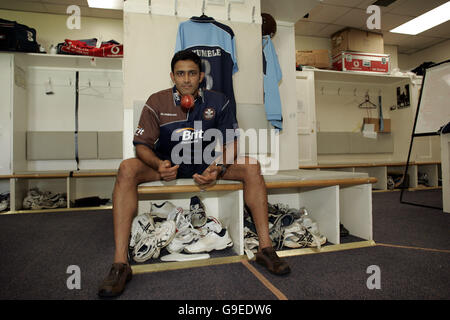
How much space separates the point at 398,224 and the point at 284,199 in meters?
0.96

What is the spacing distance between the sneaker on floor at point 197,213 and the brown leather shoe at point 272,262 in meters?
0.44

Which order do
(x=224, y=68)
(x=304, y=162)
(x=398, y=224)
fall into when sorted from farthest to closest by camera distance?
(x=304, y=162), (x=398, y=224), (x=224, y=68)

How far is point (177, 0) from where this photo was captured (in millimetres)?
2066

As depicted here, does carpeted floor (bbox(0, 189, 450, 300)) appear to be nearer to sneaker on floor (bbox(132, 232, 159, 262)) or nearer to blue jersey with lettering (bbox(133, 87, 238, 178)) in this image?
sneaker on floor (bbox(132, 232, 159, 262))

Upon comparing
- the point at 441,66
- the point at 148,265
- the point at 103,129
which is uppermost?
the point at 441,66

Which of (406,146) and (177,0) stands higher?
(177,0)

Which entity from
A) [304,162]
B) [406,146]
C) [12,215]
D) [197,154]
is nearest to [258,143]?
[197,154]

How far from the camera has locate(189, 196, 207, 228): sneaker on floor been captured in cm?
168

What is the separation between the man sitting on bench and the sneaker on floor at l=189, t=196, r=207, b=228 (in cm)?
26

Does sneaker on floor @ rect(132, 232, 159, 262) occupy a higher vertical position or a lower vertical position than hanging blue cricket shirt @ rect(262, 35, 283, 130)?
lower

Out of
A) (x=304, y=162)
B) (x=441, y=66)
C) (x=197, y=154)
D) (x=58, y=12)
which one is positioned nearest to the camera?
(x=197, y=154)

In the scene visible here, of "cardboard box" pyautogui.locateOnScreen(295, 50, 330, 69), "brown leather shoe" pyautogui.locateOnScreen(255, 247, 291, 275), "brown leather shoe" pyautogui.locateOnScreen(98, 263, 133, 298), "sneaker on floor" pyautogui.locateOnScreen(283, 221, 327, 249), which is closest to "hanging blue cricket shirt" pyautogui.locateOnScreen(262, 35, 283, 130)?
"sneaker on floor" pyautogui.locateOnScreen(283, 221, 327, 249)

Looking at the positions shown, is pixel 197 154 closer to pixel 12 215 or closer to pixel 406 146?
pixel 12 215

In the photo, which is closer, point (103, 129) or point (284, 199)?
point (284, 199)
